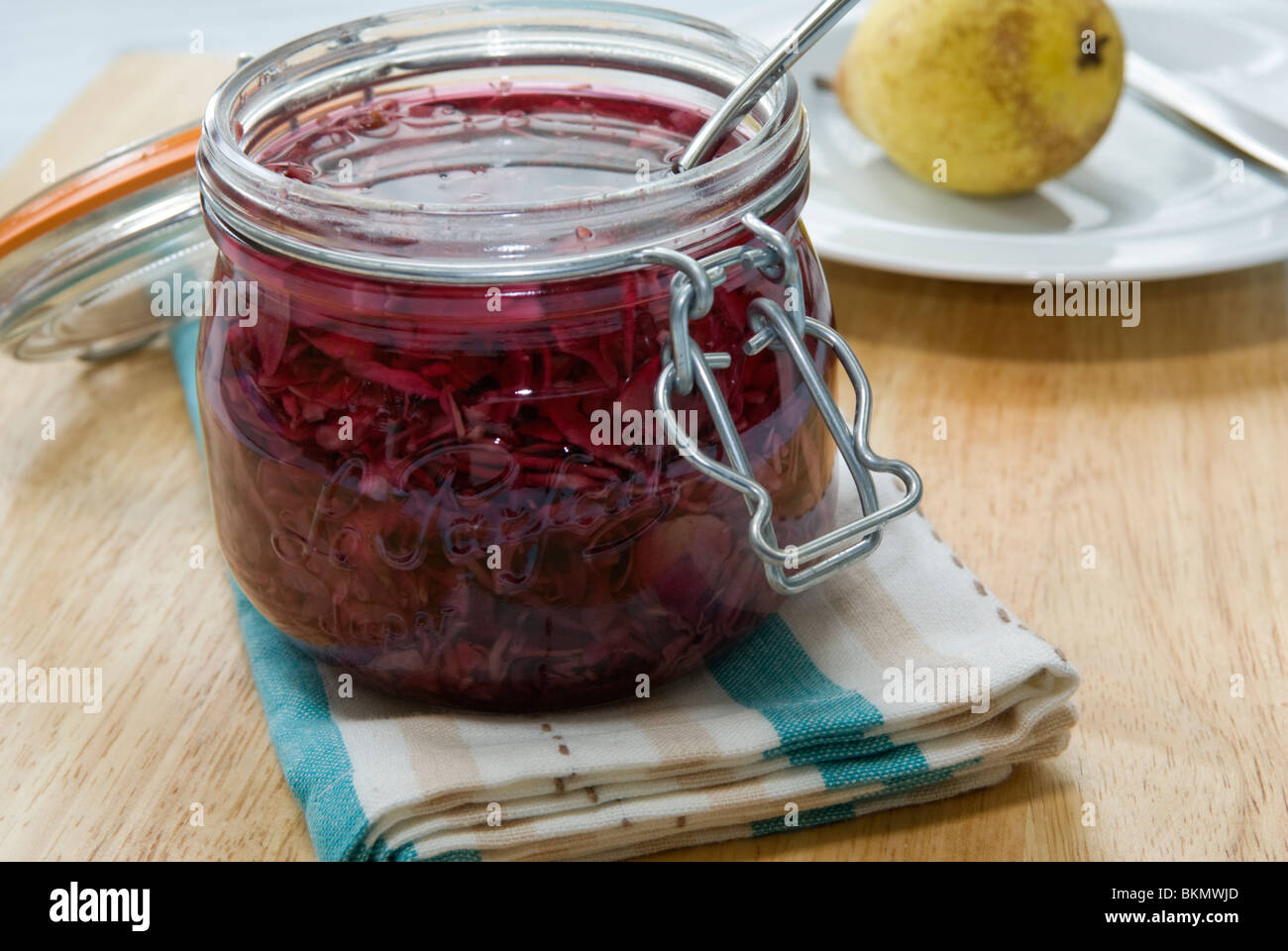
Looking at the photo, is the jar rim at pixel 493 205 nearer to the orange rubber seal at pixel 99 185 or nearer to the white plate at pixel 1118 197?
the orange rubber seal at pixel 99 185

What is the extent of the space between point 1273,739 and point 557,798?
0.31 meters

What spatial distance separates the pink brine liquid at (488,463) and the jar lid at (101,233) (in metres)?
0.17

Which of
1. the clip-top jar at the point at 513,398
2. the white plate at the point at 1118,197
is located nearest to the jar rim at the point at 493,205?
the clip-top jar at the point at 513,398

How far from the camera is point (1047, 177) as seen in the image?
992mm

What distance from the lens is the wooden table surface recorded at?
59 cm

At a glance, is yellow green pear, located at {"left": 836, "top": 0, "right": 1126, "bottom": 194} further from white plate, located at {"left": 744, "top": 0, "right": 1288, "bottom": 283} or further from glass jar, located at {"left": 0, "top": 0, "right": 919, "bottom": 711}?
glass jar, located at {"left": 0, "top": 0, "right": 919, "bottom": 711}

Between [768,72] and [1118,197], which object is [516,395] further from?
[1118,197]

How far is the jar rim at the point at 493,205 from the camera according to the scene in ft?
1.65

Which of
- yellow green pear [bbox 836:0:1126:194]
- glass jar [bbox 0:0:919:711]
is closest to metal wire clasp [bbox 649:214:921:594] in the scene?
Answer: glass jar [bbox 0:0:919:711]

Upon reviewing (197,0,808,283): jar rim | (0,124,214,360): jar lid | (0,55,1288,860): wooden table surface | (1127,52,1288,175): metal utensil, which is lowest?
(0,55,1288,860): wooden table surface

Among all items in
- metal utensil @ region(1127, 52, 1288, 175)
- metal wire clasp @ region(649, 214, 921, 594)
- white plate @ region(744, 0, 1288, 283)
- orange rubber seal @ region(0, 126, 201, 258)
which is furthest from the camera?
metal utensil @ region(1127, 52, 1288, 175)

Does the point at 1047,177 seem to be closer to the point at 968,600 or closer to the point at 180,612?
the point at 968,600

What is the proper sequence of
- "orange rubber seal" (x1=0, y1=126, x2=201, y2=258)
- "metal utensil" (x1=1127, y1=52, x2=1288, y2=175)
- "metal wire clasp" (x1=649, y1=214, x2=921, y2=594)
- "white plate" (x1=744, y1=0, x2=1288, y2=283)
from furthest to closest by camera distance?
1. "metal utensil" (x1=1127, y1=52, x2=1288, y2=175)
2. "white plate" (x1=744, y1=0, x2=1288, y2=283)
3. "orange rubber seal" (x1=0, y1=126, x2=201, y2=258)
4. "metal wire clasp" (x1=649, y1=214, x2=921, y2=594)

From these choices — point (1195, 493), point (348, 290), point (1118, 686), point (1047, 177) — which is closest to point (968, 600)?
point (1118, 686)
